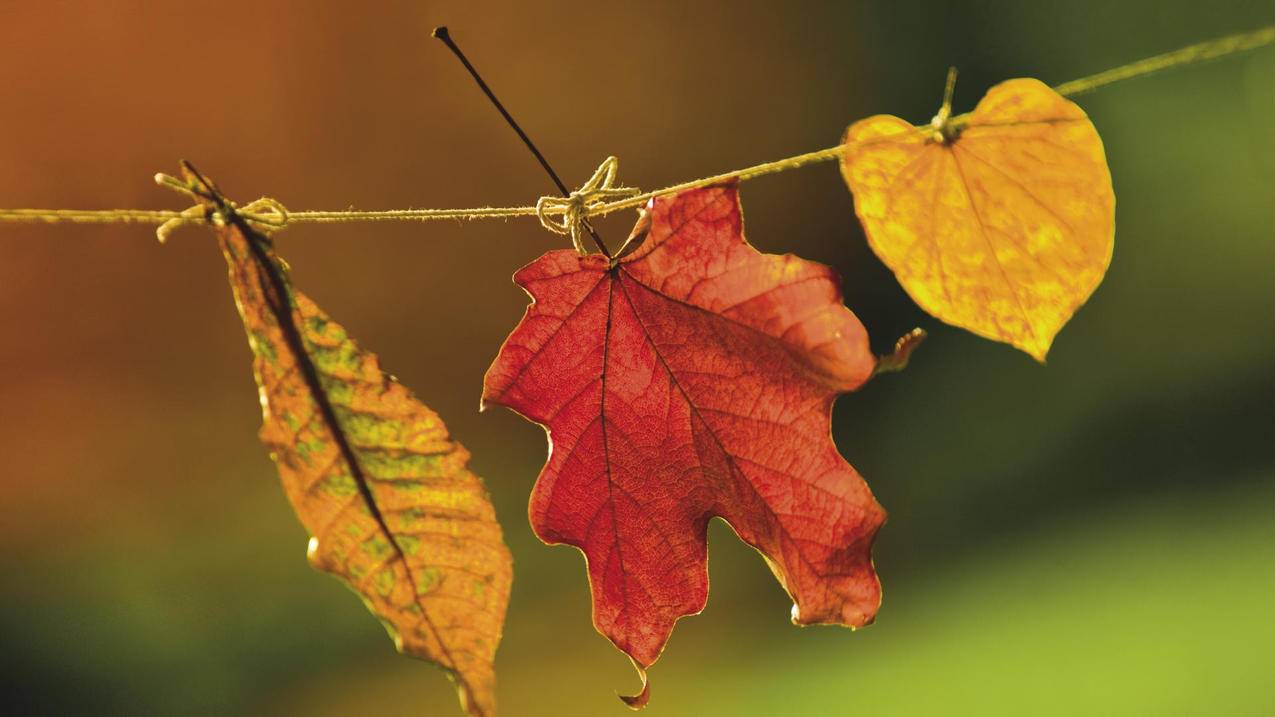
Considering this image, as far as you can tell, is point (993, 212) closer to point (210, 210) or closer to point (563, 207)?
point (563, 207)

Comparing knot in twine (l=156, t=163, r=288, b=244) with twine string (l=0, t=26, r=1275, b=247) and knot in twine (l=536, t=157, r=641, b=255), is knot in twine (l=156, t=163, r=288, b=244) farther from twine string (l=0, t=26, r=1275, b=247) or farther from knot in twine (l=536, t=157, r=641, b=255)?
knot in twine (l=536, t=157, r=641, b=255)

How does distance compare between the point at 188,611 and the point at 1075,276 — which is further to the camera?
the point at 188,611

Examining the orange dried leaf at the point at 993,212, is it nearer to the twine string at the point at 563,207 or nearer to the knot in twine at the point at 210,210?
the twine string at the point at 563,207

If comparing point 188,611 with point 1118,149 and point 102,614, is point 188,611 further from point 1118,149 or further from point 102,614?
point 1118,149

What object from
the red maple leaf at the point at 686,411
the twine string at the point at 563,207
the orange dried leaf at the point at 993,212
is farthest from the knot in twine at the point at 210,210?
the orange dried leaf at the point at 993,212

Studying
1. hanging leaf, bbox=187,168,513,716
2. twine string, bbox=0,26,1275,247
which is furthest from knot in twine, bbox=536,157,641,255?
hanging leaf, bbox=187,168,513,716

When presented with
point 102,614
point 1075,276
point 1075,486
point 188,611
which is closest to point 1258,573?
point 1075,486
